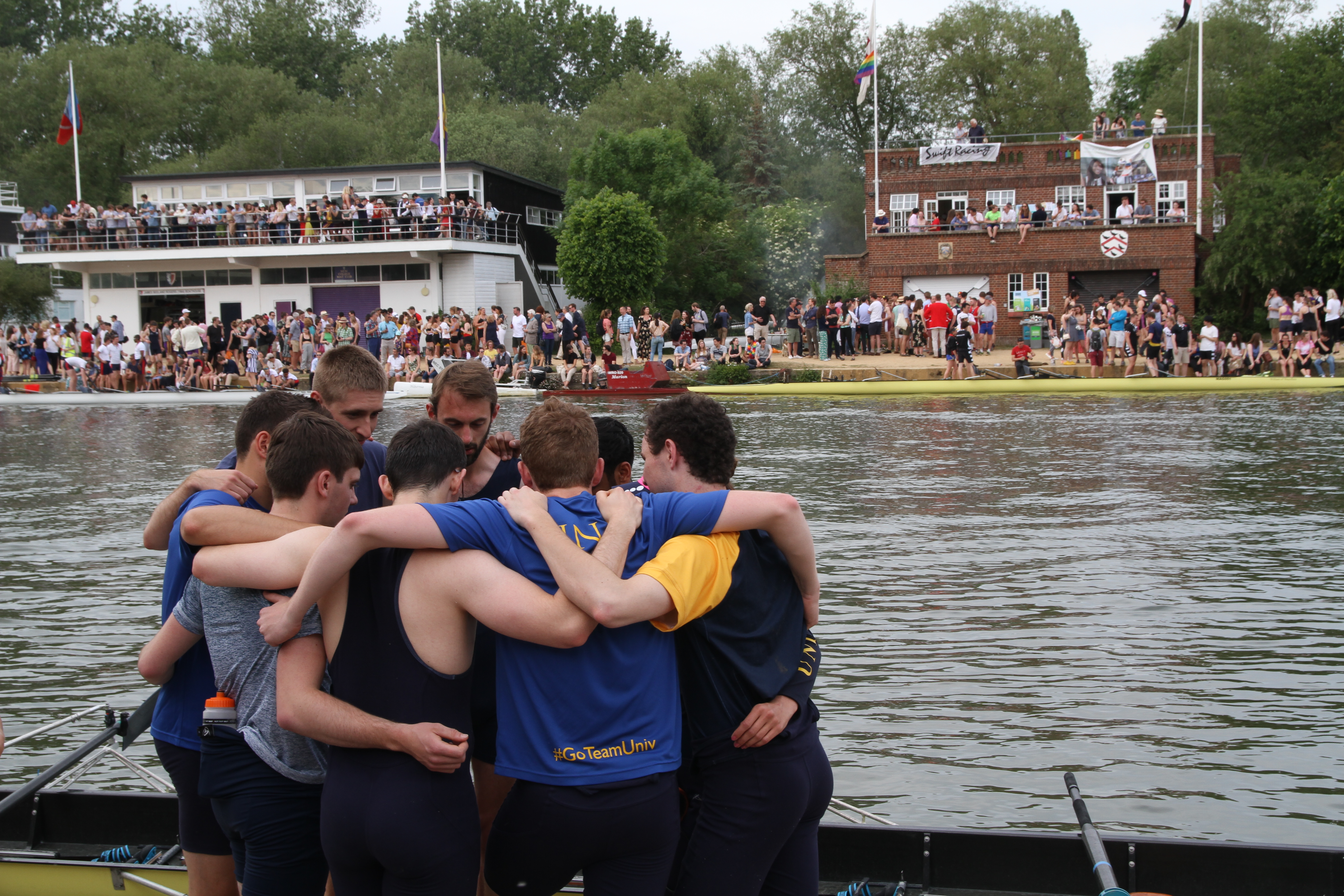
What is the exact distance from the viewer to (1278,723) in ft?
20.4

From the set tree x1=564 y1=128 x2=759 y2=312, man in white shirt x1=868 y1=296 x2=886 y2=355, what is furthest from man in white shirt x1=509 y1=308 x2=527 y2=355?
man in white shirt x1=868 y1=296 x2=886 y2=355

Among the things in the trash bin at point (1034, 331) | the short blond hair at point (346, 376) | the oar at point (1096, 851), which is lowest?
the oar at point (1096, 851)

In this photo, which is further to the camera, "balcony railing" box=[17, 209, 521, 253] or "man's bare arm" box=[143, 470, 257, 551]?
"balcony railing" box=[17, 209, 521, 253]

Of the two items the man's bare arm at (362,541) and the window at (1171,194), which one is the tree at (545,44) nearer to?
the window at (1171,194)

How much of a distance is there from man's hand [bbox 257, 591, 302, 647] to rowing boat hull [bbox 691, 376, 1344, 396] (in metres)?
23.1

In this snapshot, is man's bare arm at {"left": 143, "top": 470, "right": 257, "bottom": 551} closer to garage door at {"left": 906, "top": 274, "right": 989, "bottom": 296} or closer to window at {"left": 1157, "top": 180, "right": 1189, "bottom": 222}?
garage door at {"left": 906, "top": 274, "right": 989, "bottom": 296}

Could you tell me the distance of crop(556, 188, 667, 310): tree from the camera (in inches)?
1467

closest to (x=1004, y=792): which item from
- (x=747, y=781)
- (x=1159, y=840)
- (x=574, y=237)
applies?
(x=1159, y=840)

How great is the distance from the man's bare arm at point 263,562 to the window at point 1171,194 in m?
41.8

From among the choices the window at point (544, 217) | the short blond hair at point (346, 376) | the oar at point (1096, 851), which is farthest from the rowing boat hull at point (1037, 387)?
the window at point (544, 217)

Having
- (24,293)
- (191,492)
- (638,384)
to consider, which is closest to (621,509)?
(191,492)

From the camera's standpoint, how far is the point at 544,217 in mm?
49219

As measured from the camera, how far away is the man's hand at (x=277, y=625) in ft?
8.98

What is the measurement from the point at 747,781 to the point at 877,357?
29.2 metres
